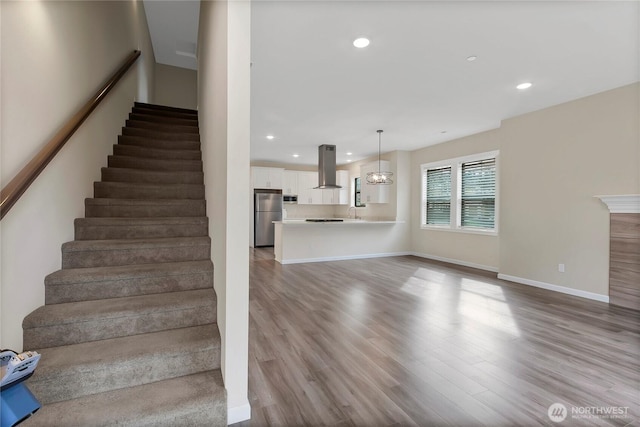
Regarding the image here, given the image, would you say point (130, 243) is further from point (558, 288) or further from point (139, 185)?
point (558, 288)

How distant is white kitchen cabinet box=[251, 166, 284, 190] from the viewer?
840 centimetres

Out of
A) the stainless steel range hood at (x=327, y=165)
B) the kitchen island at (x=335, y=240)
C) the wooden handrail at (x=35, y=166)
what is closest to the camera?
the wooden handrail at (x=35, y=166)

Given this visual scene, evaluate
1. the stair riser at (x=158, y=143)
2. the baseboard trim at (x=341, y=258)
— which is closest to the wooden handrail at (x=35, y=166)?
the stair riser at (x=158, y=143)

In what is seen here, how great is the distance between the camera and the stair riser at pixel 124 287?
1.91 m

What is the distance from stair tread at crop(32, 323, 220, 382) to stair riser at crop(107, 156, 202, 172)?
223cm

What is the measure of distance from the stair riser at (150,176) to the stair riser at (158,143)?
2.61 feet

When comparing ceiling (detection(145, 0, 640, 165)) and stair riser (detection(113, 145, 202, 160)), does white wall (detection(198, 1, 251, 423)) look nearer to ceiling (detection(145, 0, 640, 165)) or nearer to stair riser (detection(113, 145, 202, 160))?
ceiling (detection(145, 0, 640, 165))

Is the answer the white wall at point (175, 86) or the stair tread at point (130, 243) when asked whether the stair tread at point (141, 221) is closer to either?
the stair tread at point (130, 243)

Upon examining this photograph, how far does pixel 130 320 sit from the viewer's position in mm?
1827

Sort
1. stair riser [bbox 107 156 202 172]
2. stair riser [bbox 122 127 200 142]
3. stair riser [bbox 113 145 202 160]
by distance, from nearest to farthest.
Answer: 1. stair riser [bbox 107 156 202 172]
2. stair riser [bbox 113 145 202 160]
3. stair riser [bbox 122 127 200 142]

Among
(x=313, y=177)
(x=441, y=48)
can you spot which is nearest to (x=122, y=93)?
(x=441, y=48)

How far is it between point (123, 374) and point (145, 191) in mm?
2000

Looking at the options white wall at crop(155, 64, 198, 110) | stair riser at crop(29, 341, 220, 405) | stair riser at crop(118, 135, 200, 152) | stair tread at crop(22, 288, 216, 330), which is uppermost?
white wall at crop(155, 64, 198, 110)

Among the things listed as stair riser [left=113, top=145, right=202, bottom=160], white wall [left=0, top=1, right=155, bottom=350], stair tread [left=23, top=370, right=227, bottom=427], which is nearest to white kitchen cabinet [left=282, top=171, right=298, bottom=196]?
stair riser [left=113, top=145, right=202, bottom=160]
